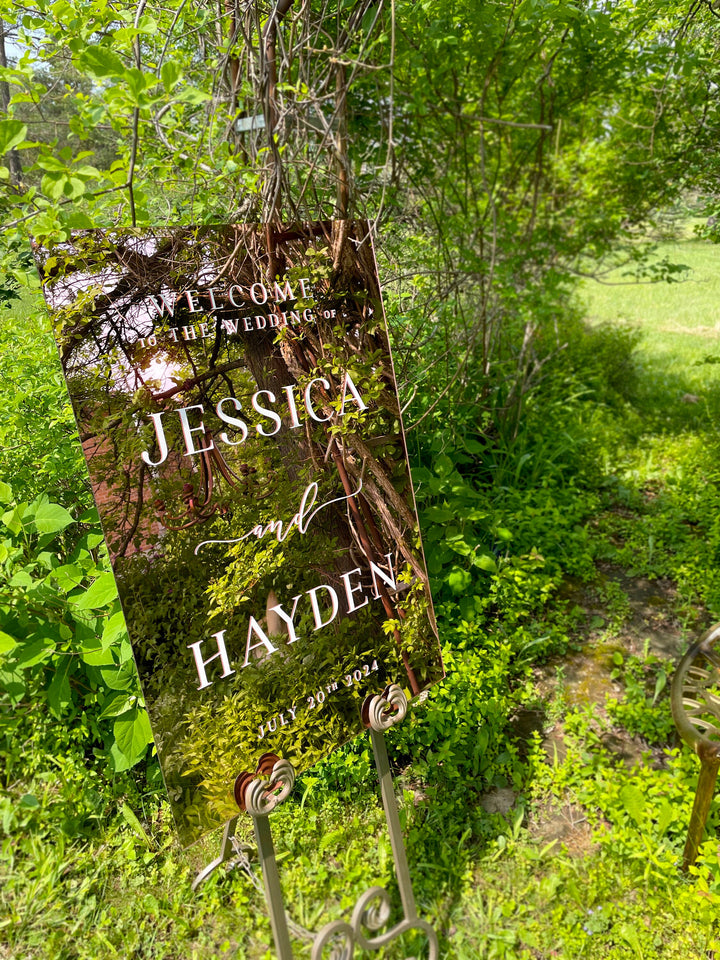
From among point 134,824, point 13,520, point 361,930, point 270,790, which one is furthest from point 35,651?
point 361,930

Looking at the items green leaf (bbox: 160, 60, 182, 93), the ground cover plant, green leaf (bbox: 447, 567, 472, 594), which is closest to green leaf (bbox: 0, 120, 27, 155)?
the ground cover plant

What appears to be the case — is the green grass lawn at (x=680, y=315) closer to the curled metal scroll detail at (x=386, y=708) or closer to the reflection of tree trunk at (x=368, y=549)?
the reflection of tree trunk at (x=368, y=549)

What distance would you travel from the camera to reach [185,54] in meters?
2.13

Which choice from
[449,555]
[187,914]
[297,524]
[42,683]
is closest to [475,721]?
[449,555]

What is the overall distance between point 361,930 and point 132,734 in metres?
0.87

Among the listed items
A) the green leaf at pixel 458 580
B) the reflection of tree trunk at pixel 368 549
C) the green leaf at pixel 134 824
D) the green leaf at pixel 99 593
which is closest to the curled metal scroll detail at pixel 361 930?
the reflection of tree trunk at pixel 368 549

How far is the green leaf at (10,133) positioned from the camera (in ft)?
3.77

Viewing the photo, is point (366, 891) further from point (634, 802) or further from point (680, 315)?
point (680, 315)

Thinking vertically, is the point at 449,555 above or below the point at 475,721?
above

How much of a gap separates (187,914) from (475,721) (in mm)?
1170

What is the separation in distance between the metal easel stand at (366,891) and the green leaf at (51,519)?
1.00m

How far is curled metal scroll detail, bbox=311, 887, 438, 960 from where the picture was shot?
1.35 meters

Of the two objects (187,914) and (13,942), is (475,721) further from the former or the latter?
(13,942)

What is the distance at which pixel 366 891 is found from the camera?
1500 mm
